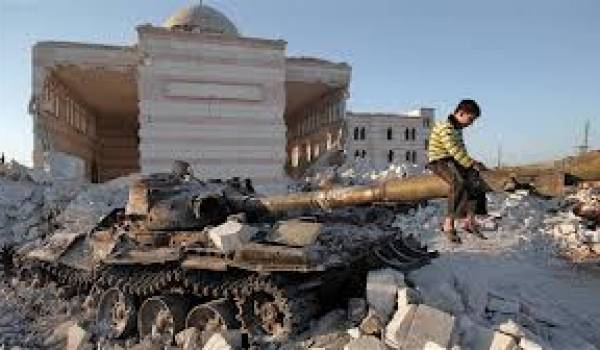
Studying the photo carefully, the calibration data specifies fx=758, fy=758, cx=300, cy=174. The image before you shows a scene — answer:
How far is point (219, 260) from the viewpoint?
9.05m

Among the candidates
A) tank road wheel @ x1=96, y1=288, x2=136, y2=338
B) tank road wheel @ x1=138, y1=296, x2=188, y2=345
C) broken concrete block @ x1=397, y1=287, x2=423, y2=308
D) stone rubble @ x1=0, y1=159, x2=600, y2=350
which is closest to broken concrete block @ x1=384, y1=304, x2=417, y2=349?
stone rubble @ x1=0, y1=159, x2=600, y2=350

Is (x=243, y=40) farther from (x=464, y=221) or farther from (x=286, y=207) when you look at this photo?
(x=464, y=221)

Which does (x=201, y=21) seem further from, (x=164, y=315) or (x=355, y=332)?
(x=355, y=332)

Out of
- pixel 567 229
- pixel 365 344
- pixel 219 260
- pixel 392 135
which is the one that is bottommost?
pixel 365 344

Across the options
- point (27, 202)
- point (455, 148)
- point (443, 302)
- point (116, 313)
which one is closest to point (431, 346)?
point (443, 302)

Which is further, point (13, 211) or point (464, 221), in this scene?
point (13, 211)

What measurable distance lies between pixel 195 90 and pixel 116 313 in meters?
16.0

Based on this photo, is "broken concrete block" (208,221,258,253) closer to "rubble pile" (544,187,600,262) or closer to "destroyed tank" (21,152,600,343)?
"destroyed tank" (21,152,600,343)

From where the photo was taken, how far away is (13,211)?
67.8 feet

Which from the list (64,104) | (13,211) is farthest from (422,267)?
(64,104)

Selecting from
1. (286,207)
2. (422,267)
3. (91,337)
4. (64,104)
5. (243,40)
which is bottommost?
(91,337)

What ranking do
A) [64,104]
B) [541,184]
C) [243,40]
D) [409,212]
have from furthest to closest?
[64,104] < [243,40] < [409,212] < [541,184]

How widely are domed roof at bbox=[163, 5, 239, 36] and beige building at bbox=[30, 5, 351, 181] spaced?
4.73m

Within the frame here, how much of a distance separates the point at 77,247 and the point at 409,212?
9.42 meters
